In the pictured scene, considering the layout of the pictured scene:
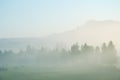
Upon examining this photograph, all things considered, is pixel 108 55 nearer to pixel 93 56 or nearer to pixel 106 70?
pixel 93 56

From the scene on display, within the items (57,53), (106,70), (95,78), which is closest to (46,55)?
(57,53)

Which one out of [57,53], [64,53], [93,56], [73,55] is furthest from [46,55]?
[93,56]

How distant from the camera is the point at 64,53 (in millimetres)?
161000

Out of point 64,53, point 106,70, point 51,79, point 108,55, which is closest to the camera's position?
point 51,79

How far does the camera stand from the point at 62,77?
80.5 metres

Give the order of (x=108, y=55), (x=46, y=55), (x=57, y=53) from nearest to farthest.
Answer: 1. (x=108, y=55)
2. (x=57, y=53)
3. (x=46, y=55)

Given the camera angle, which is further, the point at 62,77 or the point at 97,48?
the point at 97,48

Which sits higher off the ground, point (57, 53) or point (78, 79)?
point (57, 53)

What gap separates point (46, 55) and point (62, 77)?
111375 mm

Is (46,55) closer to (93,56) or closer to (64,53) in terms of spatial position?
(64,53)

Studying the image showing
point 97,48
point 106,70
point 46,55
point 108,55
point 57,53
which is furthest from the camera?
point 46,55

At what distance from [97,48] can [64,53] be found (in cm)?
2385

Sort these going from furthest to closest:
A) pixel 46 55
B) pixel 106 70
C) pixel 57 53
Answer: pixel 46 55
pixel 57 53
pixel 106 70

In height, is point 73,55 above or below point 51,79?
above
